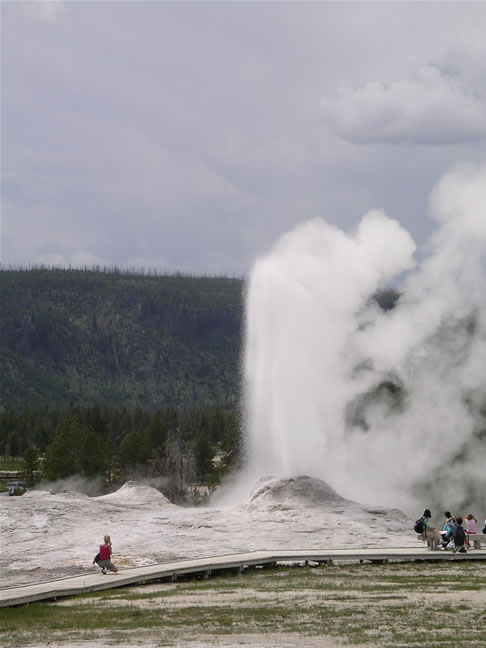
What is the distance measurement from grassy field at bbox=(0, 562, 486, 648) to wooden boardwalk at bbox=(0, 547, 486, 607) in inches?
15.9

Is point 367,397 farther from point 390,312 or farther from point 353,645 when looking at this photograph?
point 353,645

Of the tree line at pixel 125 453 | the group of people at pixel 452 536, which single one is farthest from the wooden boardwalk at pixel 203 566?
the tree line at pixel 125 453

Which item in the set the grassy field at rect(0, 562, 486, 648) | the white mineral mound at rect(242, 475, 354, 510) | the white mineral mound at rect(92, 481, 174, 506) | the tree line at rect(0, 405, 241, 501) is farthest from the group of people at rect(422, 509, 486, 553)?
the tree line at rect(0, 405, 241, 501)

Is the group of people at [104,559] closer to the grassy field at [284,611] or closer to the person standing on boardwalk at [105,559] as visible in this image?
the person standing on boardwalk at [105,559]

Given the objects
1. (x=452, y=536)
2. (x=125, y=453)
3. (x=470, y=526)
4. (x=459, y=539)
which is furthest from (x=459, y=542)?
(x=125, y=453)

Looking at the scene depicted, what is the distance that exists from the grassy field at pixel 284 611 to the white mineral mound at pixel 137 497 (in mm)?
12557

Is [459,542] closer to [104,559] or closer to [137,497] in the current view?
[104,559]

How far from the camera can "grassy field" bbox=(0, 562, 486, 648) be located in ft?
49.1

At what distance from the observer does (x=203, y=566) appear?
78.4 feet

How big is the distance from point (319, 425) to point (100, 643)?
2466 centimetres

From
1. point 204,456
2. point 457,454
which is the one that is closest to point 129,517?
point 457,454

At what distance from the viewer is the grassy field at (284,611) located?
14977 mm

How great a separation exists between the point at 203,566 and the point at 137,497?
42.2 ft

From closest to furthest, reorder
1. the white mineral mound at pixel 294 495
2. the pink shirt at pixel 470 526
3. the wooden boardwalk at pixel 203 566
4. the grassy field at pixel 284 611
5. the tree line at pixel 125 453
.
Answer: the grassy field at pixel 284 611 → the wooden boardwalk at pixel 203 566 → the pink shirt at pixel 470 526 → the white mineral mound at pixel 294 495 → the tree line at pixel 125 453
